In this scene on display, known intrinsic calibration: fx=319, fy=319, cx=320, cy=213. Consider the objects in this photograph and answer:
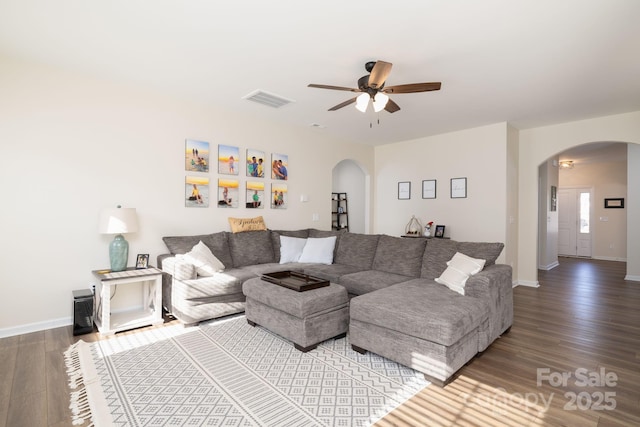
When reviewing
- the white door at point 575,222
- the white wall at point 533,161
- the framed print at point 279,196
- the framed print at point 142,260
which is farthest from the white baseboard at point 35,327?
the white door at point 575,222

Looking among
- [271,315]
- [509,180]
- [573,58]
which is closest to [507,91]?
[573,58]

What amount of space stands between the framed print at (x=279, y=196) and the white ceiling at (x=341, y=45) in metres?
1.49

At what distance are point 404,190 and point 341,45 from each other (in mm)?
4185

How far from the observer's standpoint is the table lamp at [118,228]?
3361mm

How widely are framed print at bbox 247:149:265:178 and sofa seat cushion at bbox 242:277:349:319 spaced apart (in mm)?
2184

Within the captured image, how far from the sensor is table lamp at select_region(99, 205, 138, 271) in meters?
3.36

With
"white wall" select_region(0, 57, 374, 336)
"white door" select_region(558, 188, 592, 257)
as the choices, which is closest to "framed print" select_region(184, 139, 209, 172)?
"white wall" select_region(0, 57, 374, 336)

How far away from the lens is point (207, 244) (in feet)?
13.4

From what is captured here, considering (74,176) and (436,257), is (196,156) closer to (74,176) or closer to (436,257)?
(74,176)

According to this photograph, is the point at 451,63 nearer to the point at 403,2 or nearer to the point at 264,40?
the point at 403,2

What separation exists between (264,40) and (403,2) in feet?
3.82

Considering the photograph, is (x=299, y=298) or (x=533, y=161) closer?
(x=299, y=298)

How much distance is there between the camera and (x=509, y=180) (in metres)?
5.24

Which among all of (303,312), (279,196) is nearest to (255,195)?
(279,196)
